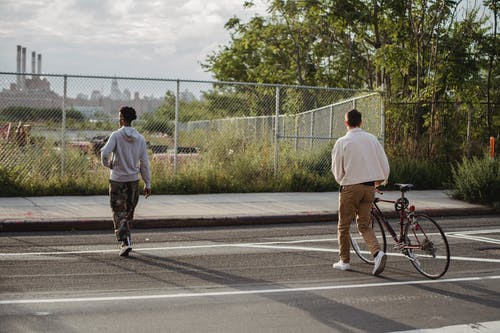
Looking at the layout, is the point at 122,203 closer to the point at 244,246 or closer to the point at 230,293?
the point at 244,246

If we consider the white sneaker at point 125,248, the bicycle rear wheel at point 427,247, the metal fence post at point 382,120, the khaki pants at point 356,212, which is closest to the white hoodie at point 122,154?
the white sneaker at point 125,248

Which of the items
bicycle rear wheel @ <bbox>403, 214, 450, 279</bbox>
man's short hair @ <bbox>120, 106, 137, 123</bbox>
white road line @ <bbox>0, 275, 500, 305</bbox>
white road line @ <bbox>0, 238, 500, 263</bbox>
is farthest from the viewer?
man's short hair @ <bbox>120, 106, 137, 123</bbox>

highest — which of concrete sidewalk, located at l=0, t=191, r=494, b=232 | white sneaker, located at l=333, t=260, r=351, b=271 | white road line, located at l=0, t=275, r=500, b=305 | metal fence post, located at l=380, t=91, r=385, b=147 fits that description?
metal fence post, located at l=380, t=91, r=385, b=147

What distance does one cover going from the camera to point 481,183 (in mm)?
14359

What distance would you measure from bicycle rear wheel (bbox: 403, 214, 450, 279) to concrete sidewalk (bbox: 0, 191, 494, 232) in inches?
168

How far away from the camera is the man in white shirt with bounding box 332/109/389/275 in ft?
24.8

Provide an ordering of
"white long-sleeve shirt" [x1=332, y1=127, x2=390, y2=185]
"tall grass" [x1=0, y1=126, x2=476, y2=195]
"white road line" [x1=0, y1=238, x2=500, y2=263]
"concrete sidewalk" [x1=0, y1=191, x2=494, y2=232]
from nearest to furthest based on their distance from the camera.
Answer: "white long-sleeve shirt" [x1=332, y1=127, x2=390, y2=185] < "white road line" [x1=0, y1=238, x2=500, y2=263] < "concrete sidewalk" [x1=0, y1=191, x2=494, y2=232] < "tall grass" [x1=0, y1=126, x2=476, y2=195]

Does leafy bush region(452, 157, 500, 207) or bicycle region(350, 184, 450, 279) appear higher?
leafy bush region(452, 157, 500, 207)

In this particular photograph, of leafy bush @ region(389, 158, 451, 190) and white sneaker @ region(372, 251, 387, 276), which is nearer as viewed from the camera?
white sneaker @ region(372, 251, 387, 276)

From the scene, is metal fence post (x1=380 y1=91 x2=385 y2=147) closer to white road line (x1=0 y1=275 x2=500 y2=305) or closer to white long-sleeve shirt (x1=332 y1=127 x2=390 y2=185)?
white long-sleeve shirt (x1=332 y1=127 x2=390 y2=185)

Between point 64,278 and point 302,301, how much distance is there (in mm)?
2514

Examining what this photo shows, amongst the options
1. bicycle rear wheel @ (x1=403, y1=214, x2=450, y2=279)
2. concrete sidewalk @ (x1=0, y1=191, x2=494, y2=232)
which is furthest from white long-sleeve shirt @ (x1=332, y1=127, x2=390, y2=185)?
concrete sidewalk @ (x1=0, y1=191, x2=494, y2=232)

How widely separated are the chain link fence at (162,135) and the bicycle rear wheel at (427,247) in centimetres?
746

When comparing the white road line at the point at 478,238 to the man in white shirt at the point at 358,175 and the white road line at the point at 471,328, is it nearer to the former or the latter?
the man in white shirt at the point at 358,175
